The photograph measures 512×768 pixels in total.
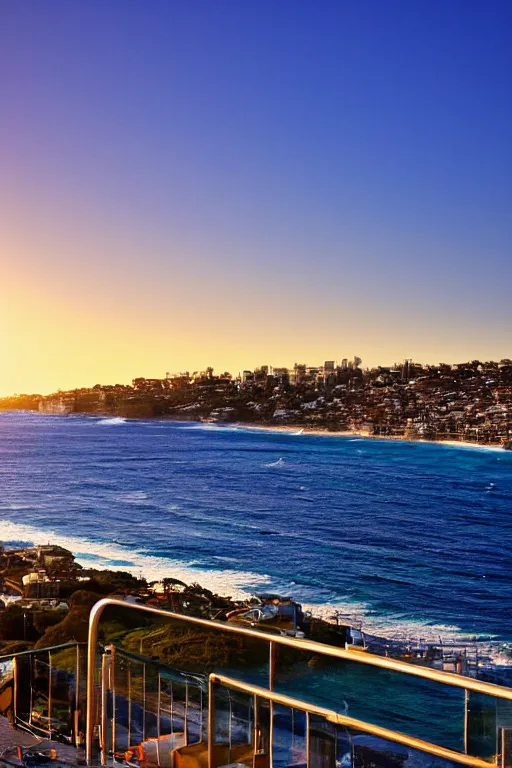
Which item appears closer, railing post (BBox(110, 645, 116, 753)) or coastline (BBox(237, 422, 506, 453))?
railing post (BBox(110, 645, 116, 753))

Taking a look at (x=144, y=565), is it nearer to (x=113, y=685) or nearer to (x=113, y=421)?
(x=113, y=685)

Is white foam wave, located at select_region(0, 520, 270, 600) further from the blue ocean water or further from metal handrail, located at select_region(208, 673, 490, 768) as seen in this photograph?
metal handrail, located at select_region(208, 673, 490, 768)

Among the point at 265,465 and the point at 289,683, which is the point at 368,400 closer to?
the point at 265,465

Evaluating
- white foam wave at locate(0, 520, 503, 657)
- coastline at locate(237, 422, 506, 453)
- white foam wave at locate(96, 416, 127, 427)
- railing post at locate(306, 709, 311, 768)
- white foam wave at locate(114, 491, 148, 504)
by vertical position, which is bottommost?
white foam wave at locate(0, 520, 503, 657)

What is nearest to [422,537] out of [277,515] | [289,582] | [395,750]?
[277,515]

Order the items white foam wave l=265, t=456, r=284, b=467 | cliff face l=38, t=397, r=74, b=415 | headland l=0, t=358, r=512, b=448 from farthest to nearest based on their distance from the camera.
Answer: cliff face l=38, t=397, r=74, b=415
headland l=0, t=358, r=512, b=448
white foam wave l=265, t=456, r=284, b=467

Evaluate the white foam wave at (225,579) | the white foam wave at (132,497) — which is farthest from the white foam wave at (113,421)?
the white foam wave at (225,579)

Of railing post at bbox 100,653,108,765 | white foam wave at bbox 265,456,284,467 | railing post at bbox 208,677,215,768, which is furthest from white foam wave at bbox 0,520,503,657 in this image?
white foam wave at bbox 265,456,284,467
